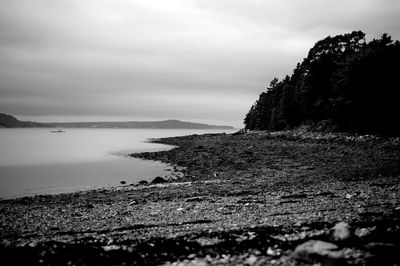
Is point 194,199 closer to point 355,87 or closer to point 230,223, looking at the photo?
point 230,223

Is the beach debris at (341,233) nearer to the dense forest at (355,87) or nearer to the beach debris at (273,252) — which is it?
the beach debris at (273,252)

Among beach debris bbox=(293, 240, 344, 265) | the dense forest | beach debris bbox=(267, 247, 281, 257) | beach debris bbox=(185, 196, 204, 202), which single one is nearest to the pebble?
beach debris bbox=(293, 240, 344, 265)

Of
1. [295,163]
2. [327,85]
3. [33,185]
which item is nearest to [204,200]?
[295,163]

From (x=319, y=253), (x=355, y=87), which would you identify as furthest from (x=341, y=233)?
(x=355, y=87)

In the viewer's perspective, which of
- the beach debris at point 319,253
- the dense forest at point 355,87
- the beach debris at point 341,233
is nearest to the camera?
the beach debris at point 319,253

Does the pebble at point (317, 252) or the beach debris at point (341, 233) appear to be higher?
the beach debris at point (341, 233)

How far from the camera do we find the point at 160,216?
1173cm

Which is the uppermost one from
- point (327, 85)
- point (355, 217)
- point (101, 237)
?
point (327, 85)

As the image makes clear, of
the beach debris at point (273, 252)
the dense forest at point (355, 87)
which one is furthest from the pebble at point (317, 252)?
the dense forest at point (355, 87)

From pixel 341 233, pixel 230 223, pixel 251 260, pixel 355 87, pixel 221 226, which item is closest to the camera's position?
pixel 251 260

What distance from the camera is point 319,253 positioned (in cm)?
614

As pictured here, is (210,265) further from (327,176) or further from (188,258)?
(327,176)

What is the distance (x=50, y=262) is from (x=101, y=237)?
2.17 metres

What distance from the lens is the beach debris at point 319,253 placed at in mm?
6039
